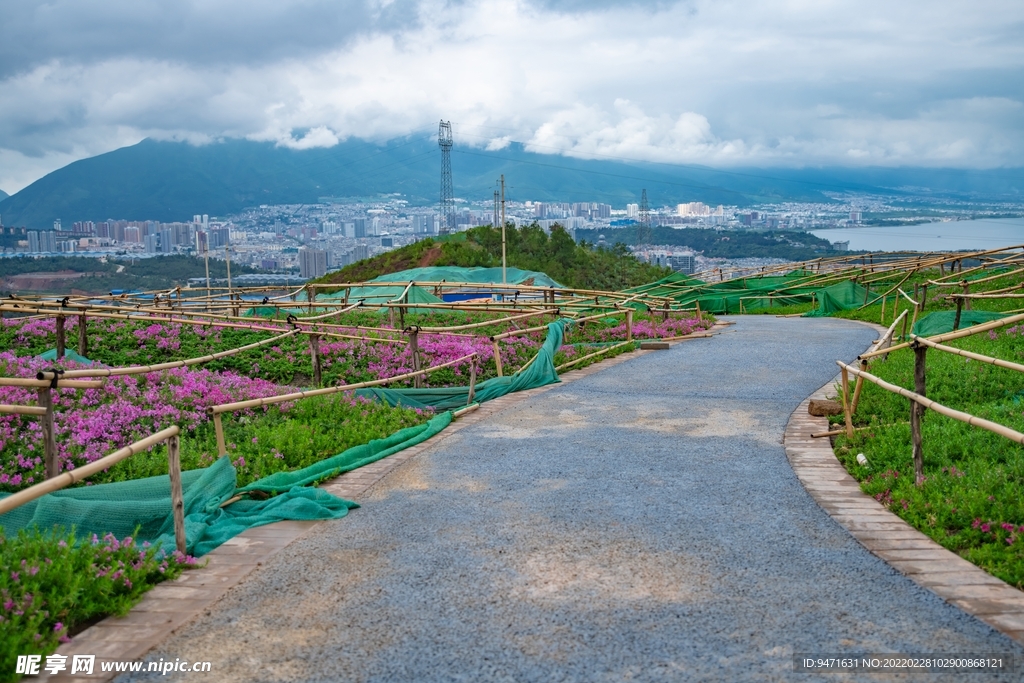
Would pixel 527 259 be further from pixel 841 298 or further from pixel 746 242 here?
pixel 746 242

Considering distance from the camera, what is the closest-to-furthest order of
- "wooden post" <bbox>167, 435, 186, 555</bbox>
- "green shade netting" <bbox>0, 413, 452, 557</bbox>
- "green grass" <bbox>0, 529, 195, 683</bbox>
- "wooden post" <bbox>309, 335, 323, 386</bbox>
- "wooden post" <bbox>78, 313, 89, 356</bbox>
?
"green grass" <bbox>0, 529, 195, 683</bbox> → "wooden post" <bbox>167, 435, 186, 555</bbox> → "green shade netting" <bbox>0, 413, 452, 557</bbox> → "wooden post" <bbox>309, 335, 323, 386</bbox> → "wooden post" <bbox>78, 313, 89, 356</bbox>

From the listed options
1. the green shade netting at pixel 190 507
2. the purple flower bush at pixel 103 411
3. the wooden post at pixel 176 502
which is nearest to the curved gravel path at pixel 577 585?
the green shade netting at pixel 190 507

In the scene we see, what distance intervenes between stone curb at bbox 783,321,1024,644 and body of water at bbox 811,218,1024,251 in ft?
154

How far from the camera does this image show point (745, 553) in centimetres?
523

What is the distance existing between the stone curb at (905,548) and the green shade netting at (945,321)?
549 cm

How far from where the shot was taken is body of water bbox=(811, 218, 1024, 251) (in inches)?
2293

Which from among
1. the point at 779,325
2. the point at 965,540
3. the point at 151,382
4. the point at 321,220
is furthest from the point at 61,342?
the point at 321,220

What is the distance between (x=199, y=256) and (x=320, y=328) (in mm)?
43705

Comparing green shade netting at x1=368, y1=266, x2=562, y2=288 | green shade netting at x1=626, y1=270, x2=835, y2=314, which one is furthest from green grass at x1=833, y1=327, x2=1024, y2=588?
green shade netting at x1=368, y1=266, x2=562, y2=288

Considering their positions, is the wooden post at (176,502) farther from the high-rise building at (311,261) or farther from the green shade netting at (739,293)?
the high-rise building at (311,261)

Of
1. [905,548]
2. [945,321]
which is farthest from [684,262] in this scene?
[905,548]

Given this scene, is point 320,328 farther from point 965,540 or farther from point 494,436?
point 965,540

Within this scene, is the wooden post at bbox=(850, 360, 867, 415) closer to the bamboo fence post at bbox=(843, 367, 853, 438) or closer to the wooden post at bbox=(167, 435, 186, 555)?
the bamboo fence post at bbox=(843, 367, 853, 438)

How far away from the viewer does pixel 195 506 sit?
593 cm
